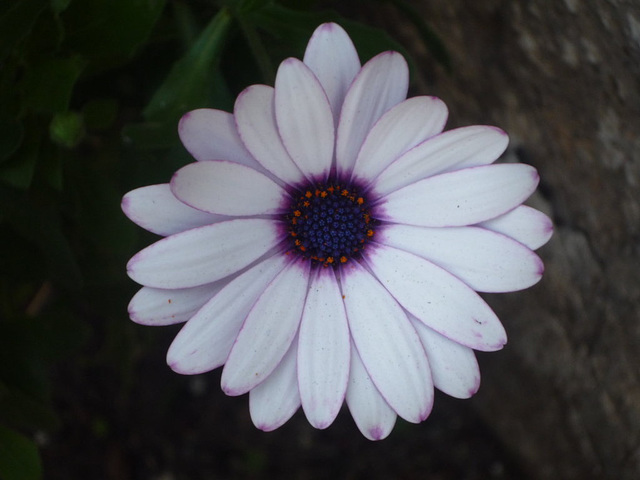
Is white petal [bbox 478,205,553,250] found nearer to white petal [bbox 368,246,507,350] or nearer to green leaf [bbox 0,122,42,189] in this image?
white petal [bbox 368,246,507,350]

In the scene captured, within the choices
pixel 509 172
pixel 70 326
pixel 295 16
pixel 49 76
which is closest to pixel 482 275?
pixel 509 172

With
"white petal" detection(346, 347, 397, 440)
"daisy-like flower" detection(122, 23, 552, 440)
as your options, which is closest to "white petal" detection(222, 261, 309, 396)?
"daisy-like flower" detection(122, 23, 552, 440)

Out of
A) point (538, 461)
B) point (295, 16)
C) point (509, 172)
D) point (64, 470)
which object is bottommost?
point (538, 461)

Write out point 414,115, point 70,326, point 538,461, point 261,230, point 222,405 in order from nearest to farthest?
point 414,115 < point 261,230 < point 70,326 < point 538,461 < point 222,405

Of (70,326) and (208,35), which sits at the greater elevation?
(208,35)

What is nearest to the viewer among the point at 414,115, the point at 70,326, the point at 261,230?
the point at 414,115

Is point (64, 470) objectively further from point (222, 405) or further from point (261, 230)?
point (261, 230)

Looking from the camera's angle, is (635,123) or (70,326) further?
(70,326)
